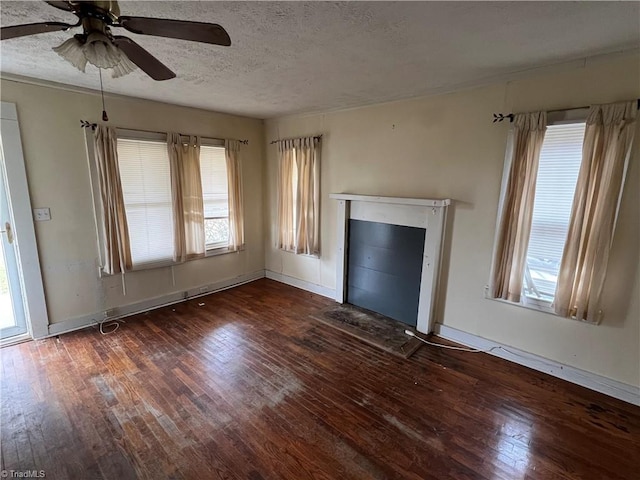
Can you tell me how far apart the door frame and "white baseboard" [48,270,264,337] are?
17 cm

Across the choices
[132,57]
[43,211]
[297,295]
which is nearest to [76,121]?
[43,211]

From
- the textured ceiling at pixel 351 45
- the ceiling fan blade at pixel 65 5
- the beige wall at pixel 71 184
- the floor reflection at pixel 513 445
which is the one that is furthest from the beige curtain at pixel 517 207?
the beige wall at pixel 71 184

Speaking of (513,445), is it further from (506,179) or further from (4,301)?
(4,301)

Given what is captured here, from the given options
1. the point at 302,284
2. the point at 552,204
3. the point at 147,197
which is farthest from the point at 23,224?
the point at 552,204

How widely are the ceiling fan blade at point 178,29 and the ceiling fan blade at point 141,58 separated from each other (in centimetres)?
13

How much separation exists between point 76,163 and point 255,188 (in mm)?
2301

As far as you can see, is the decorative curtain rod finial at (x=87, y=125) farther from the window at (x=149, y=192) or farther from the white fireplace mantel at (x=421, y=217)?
the white fireplace mantel at (x=421, y=217)

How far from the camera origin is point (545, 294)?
104 inches

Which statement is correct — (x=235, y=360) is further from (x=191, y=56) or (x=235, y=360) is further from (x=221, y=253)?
(x=191, y=56)

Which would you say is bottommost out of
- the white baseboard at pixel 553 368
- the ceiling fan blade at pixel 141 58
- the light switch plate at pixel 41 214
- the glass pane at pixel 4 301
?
the white baseboard at pixel 553 368

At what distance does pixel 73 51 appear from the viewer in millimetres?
1403

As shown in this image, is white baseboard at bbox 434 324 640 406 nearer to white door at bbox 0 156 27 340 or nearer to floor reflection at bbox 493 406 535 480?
floor reflection at bbox 493 406 535 480

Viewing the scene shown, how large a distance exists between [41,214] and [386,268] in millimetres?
3665

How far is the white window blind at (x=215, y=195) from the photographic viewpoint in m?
4.25
